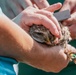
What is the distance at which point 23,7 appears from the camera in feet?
4.32

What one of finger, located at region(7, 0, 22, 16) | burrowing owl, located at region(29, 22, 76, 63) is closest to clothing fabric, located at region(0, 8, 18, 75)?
burrowing owl, located at region(29, 22, 76, 63)

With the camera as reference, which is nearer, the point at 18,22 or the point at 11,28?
the point at 11,28

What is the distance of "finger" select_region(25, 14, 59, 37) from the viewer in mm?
1066

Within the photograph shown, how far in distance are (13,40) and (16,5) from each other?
0.34 meters

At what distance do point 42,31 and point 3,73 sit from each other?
0.21 meters

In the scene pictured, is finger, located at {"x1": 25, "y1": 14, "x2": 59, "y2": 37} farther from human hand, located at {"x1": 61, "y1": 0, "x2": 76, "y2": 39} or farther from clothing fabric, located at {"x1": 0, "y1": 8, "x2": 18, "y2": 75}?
human hand, located at {"x1": 61, "y1": 0, "x2": 76, "y2": 39}

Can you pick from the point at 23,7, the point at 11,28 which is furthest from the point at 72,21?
the point at 11,28

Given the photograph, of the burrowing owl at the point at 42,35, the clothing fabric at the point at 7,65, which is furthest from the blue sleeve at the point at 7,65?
the burrowing owl at the point at 42,35

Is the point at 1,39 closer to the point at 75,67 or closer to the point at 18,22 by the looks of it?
the point at 18,22

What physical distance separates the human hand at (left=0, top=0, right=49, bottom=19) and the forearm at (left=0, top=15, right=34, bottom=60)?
0.85 ft

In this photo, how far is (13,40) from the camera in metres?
1.02

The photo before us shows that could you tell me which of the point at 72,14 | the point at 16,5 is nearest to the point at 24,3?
the point at 16,5

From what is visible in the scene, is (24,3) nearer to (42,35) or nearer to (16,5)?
(16,5)

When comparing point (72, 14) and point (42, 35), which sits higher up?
point (42, 35)
